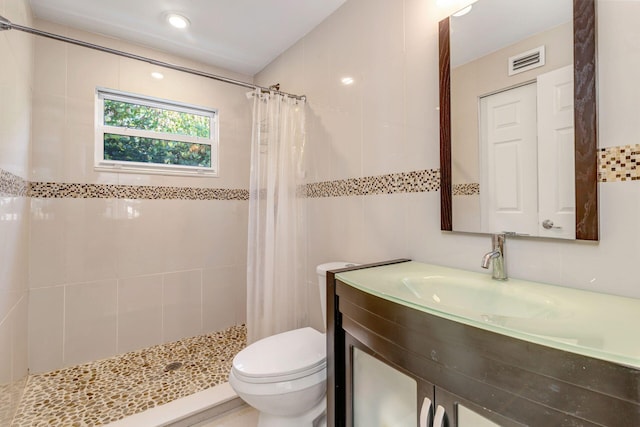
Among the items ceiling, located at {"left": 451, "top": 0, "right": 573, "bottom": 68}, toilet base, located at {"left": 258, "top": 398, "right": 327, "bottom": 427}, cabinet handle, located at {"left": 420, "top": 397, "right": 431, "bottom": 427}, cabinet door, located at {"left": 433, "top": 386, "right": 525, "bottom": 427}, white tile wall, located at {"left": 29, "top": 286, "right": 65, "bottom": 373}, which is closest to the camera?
cabinet door, located at {"left": 433, "top": 386, "right": 525, "bottom": 427}

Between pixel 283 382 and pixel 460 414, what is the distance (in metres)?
0.79

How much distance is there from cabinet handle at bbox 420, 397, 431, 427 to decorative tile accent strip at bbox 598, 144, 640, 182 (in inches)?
33.5

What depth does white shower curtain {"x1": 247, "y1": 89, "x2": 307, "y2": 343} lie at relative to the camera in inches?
76.7

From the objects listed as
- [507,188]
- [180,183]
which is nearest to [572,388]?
[507,188]

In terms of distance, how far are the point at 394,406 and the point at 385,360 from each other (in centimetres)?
17

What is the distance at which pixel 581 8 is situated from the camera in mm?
940

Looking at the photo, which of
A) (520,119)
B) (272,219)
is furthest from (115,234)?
(520,119)

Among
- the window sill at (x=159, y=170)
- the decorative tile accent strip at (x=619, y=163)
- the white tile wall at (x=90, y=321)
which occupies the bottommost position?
the white tile wall at (x=90, y=321)

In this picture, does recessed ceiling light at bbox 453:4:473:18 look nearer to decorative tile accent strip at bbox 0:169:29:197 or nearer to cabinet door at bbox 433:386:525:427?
cabinet door at bbox 433:386:525:427

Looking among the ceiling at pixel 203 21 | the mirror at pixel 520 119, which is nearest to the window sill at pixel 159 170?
the ceiling at pixel 203 21

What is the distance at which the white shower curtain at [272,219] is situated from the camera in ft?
6.39

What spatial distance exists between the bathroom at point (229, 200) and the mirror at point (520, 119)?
1.8 inches

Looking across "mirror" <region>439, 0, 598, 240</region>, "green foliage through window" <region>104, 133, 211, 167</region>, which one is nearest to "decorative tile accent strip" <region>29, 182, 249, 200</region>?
"green foliage through window" <region>104, 133, 211, 167</region>

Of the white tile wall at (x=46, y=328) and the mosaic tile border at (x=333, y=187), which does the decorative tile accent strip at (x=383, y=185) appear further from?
the white tile wall at (x=46, y=328)
